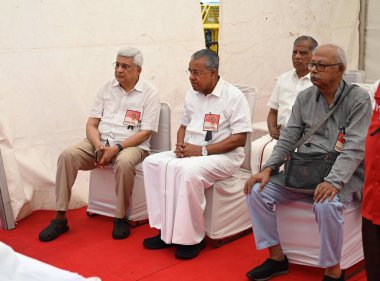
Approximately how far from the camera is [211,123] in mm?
3645

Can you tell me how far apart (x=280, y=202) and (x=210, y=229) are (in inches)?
23.2

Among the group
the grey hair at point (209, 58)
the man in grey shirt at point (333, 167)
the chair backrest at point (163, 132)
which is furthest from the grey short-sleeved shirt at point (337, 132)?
the chair backrest at point (163, 132)

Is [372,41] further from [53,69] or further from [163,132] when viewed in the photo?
[53,69]

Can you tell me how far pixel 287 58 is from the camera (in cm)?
588

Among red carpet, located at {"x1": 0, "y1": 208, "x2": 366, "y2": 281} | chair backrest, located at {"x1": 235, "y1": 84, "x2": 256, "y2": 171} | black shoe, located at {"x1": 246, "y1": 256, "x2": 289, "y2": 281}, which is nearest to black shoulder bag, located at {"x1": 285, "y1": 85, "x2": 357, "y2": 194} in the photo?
black shoe, located at {"x1": 246, "y1": 256, "x2": 289, "y2": 281}

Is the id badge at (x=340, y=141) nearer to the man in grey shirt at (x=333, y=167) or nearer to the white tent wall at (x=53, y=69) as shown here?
the man in grey shirt at (x=333, y=167)

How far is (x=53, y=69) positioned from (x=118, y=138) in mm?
773

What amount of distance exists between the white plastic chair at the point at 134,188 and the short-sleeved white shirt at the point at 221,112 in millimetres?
371

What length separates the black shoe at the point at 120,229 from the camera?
381cm

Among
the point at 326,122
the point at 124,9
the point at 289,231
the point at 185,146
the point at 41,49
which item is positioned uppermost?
the point at 124,9

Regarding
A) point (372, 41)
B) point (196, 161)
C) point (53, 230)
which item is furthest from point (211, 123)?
point (372, 41)

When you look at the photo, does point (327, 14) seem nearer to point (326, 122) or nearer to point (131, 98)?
point (131, 98)

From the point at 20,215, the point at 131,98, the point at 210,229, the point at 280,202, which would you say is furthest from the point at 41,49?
the point at 280,202

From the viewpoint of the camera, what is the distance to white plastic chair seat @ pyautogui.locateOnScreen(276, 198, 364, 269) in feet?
10.2
